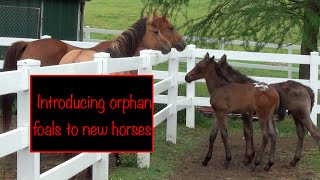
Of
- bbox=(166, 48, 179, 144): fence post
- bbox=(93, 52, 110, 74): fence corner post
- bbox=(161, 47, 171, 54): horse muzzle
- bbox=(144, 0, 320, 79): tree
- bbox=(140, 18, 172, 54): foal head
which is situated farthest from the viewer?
bbox=(144, 0, 320, 79): tree

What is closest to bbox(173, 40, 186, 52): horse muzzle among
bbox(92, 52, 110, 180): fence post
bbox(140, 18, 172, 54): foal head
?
bbox(140, 18, 172, 54): foal head

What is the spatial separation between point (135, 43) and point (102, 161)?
2897mm

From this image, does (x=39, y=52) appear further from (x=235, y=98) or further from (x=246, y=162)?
(x=246, y=162)

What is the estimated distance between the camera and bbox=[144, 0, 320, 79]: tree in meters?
12.9

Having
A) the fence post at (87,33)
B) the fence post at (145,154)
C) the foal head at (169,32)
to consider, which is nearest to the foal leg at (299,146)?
the fence post at (145,154)

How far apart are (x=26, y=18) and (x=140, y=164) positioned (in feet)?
31.3

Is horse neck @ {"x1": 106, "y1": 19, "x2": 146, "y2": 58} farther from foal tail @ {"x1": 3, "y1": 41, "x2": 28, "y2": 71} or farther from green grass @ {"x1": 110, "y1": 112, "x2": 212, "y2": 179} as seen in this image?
green grass @ {"x1": 110, "y1": 112, "x2": 212, "y2": 179}

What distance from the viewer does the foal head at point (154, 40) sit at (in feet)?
31.4

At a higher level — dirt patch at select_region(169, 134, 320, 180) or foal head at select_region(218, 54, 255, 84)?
foal head at select_region(218, 54, 255, 84)

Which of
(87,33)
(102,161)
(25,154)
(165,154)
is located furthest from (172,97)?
(87,33)

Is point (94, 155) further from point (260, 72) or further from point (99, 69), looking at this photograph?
point (260, 72)

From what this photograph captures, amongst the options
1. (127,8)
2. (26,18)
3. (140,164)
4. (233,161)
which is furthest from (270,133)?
(127,8)

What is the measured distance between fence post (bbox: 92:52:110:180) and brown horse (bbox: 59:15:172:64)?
3.41 ft

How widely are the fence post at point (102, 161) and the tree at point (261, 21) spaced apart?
6.85m
